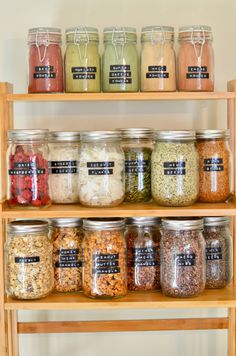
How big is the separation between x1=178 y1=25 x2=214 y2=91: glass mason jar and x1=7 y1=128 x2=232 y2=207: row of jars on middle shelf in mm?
144

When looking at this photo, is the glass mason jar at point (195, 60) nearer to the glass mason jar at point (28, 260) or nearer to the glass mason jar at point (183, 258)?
the glass mason jar at point (183, 258)

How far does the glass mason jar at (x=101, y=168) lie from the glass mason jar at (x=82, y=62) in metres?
0.14

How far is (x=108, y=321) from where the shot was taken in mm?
2094

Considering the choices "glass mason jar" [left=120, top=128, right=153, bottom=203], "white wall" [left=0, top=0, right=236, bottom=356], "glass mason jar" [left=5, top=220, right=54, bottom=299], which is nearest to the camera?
"glass mason jar" [left=5, top=220, right=54, bottom=299]

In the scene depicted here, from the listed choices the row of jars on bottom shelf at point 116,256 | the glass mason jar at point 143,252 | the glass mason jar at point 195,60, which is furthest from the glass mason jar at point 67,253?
the glass mason jar at point 195,60

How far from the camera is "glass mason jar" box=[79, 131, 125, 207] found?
71.7 inches

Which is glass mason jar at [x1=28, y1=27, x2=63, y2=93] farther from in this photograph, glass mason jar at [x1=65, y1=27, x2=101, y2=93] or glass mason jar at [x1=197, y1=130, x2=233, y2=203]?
glass mason jar at [x1=197, y1=130, x2=233, y2=203]

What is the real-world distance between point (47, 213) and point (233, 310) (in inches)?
25.9

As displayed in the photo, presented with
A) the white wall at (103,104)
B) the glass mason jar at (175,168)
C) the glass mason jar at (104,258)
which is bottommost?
the glass mason jar at (104,258)

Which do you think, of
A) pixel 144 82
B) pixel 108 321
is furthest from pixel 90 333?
pixel 144 82

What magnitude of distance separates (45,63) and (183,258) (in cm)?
67

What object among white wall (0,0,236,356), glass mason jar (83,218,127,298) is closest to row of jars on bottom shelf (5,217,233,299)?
glass mason jar (83,218,127,298)

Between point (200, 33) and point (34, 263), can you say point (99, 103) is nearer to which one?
point (200, 33)

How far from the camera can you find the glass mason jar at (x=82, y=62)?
186 centimetres
